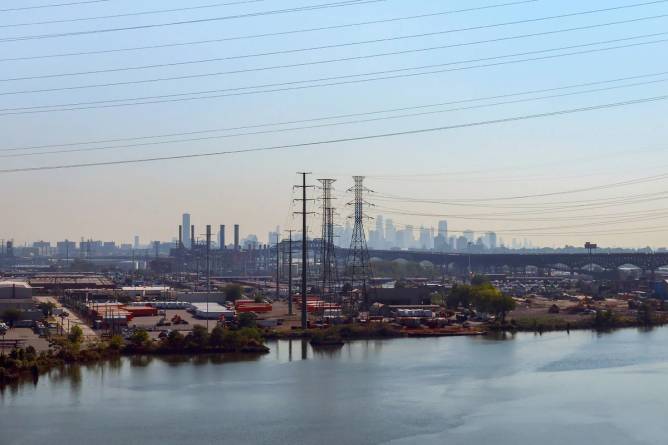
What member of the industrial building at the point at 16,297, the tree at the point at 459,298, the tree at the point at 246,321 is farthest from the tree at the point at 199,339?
the tree at the point at 459,298

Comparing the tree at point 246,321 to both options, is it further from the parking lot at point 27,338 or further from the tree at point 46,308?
the tree at point 46,308

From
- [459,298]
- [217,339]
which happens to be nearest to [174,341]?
[217,339]

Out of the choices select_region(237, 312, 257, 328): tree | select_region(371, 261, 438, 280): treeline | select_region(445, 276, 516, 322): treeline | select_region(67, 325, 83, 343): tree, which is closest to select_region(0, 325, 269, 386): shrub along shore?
select_region(67, 325, 83, 343): tree

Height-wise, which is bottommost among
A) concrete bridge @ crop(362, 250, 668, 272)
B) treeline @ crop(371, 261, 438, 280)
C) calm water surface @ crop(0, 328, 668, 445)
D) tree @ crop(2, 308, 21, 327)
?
calm water surface @ crop(0, 328, 668, 445)

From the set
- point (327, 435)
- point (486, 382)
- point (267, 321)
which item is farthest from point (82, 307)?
point (327, 435)

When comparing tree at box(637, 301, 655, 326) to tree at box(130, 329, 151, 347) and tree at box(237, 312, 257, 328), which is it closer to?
tree at box(237, 312, 257, 328)

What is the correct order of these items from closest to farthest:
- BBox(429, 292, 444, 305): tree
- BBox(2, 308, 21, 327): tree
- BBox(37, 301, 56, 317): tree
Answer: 1. BBox(2, 308, 21, 327): tree
2. BBox(37, 301, 56, 317): tree
3. BBox(429, 292, 444, 305): tree

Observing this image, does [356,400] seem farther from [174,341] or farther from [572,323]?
[572,323]
